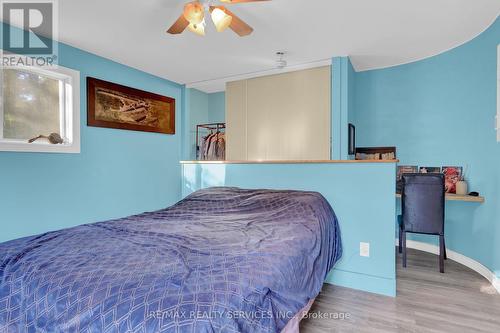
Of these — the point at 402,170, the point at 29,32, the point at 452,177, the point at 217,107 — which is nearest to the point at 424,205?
→ the point at 452,177

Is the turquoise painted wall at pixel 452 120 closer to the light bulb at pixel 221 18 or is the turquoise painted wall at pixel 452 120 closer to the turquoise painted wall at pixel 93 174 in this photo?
the light bulb at pixel 221 18

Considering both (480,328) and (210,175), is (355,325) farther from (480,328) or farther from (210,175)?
(210,175)

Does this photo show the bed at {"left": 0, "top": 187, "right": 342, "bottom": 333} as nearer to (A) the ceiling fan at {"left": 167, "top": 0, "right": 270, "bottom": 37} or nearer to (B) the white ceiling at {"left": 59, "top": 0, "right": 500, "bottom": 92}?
(A) the ceiling fan at {"left": 167, "top": 0, "right": 270, "bottom": 37}

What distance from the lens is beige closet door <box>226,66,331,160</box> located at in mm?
3414

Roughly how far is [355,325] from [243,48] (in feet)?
9.06

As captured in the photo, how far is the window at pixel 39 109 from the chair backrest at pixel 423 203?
3.66 m

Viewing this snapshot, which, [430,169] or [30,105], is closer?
[30,105]

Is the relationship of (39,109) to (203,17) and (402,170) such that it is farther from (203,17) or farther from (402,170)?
(402,170)

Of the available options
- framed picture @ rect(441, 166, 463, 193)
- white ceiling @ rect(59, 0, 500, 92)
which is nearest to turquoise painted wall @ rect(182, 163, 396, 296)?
white ceiling @ rect(59, 0, 500, 92)

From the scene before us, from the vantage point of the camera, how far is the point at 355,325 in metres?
1.95

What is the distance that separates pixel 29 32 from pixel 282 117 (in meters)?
2.79

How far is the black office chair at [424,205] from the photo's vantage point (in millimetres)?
2932

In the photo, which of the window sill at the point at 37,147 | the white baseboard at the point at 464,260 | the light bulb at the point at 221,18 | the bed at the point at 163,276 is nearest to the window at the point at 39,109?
the window sill at the point at 37,147

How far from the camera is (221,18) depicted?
6.27 ft
